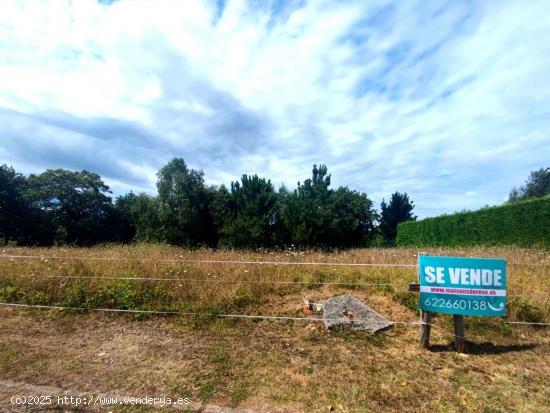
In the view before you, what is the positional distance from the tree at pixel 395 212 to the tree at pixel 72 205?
34.2 m

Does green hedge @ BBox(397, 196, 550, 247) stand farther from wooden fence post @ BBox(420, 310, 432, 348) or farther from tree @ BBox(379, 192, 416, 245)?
tree @ BBox(379, 192, 416, 245)

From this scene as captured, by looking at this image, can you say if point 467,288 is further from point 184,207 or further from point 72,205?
point 72,205

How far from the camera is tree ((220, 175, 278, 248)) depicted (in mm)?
23375

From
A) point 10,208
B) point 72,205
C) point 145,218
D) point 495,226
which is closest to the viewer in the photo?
point 495,226

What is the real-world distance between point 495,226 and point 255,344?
47.3ft

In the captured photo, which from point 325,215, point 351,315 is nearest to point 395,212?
point 325,215

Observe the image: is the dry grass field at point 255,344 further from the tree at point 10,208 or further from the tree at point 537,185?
the tree at point 537,185

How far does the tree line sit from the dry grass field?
628 inches

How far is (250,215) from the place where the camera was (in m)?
25.0

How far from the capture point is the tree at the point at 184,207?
26.3 m

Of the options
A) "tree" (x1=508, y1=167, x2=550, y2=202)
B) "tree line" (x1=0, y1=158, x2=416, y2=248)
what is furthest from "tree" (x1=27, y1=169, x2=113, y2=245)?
"tree" (x1=508, y1=167, x2=550, y2=202)

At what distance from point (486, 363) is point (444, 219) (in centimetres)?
1697

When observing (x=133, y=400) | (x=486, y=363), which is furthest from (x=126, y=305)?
(x=486, y=363)

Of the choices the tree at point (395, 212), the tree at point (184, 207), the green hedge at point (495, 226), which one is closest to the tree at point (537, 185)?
the tree at point (395, 212)
